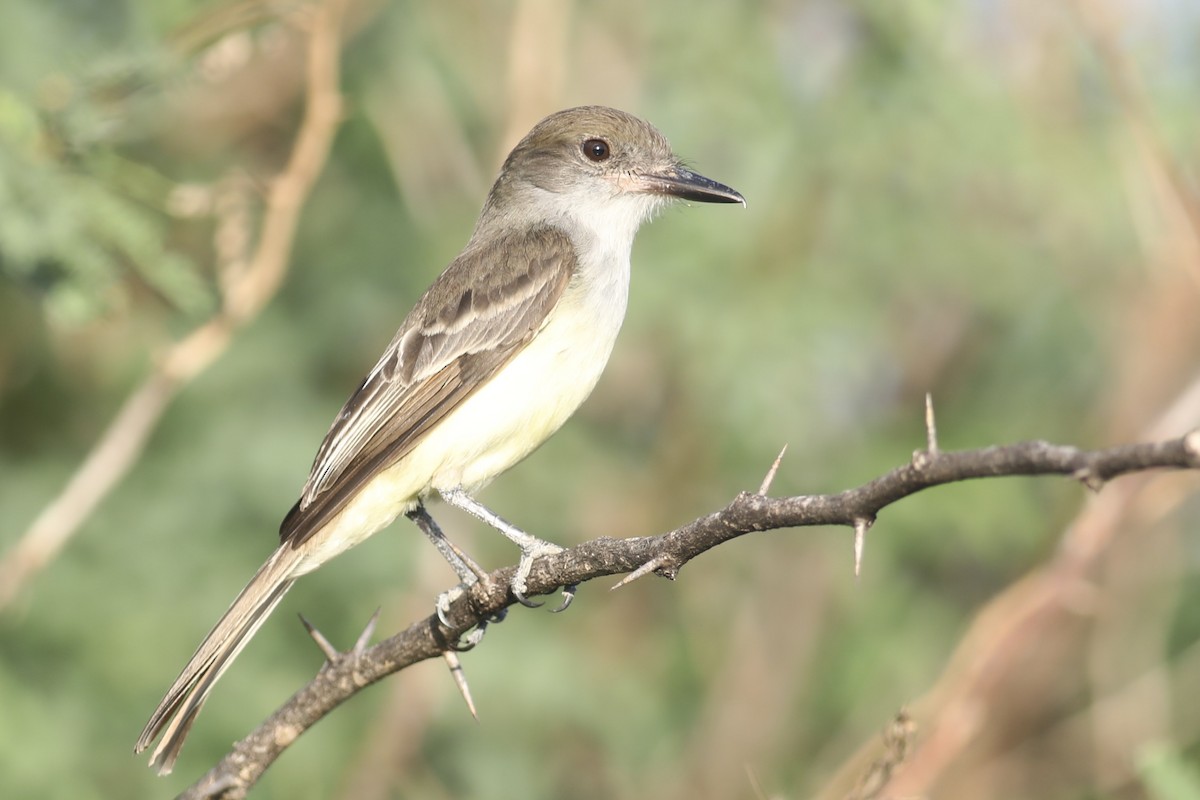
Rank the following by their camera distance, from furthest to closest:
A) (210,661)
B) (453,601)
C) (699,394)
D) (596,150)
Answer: (699,394)
(596,150)
(210,661)
(453,601)

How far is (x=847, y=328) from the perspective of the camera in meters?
7.02

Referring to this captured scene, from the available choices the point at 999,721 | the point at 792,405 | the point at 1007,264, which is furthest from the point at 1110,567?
the point at 792,405

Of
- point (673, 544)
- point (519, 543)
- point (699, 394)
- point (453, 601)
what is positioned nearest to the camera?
point (673, 544)

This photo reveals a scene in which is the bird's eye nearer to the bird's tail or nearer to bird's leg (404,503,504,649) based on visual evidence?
bird's leg (404,503,504,649)

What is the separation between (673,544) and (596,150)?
3.61m

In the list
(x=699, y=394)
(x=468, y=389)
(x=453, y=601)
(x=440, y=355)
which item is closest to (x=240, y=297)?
(x=440, y=355)

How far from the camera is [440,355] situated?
5.59 metres

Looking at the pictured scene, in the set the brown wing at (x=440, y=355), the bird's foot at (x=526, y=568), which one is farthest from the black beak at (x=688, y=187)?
the bird's foot at (x=526, y=568)

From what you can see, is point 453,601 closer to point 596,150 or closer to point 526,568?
point 526,568

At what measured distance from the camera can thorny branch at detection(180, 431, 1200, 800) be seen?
6.98ft

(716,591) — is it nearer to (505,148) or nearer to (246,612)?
(505,148)

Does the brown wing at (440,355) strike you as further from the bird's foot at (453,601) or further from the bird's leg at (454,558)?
the bird's foot at (453,601)

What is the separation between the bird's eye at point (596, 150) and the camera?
641 cm

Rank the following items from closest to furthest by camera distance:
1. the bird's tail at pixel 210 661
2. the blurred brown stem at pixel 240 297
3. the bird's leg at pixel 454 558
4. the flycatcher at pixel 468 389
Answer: the bird's tail at pixel 210 661 → the bird's leg at pixel 454 558 → the flycatcher at pixel 468 389 → the blurred brown stem at pixel 240 297
